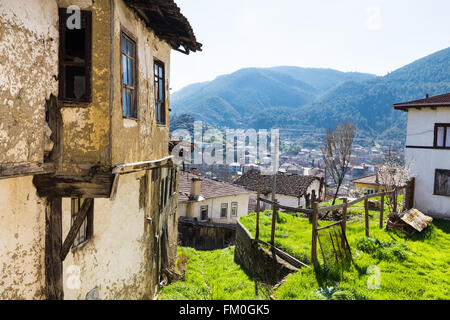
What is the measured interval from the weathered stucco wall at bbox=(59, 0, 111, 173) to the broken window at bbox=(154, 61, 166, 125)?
11.9 ft

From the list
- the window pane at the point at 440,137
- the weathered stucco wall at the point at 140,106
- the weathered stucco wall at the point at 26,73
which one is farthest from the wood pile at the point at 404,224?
the weathered stucco wall at the point at 26,73

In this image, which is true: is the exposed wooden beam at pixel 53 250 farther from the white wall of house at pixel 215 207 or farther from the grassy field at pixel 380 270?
the white wall of house at pixel 215 207

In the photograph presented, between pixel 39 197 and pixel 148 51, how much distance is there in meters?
4.41

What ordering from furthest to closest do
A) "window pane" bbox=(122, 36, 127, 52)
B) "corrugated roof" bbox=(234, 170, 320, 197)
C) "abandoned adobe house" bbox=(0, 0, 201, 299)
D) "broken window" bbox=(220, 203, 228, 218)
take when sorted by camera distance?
1. "corrugated roof" bbox=(234, 170, 320, 197)
2. "broken window" bbox=(220, 203, 228, 218)
3. "window pane" bbox=(122, 36, 127, 52)
4. "abandoned adobe house" bbox=(0, 0, 201, 299)

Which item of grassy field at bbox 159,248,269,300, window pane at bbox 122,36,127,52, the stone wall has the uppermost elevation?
window pane at bbox 122,36,127,52

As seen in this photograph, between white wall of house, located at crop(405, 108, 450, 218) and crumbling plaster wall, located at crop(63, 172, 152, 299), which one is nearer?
crumbling plaster wall, located at crop(63, 172, 152, 299)

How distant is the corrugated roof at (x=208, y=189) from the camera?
1065 inches

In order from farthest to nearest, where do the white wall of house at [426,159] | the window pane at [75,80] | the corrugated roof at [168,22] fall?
the white wall of house at [426,159] < the corrugated roof at [168,22] < the window pane at [75,80]

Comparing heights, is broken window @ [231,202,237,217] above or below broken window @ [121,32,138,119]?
below

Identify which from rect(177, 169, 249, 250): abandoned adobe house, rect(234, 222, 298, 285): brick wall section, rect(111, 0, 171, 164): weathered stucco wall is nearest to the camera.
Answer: rect(111, 0, 171, 164): weathered stucco wall

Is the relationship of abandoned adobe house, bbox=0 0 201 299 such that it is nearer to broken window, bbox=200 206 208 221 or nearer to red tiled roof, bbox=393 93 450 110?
red tiled roof, bbox=393 93 450 110

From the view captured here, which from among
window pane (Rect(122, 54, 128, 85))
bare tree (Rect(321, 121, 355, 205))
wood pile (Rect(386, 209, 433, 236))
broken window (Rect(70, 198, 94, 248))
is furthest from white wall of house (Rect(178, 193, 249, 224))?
window pane (Rect(122, 54, 128, 85))

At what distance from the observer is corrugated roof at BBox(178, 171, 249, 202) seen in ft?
88.7

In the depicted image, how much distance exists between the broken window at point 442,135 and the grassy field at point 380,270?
6.09m
